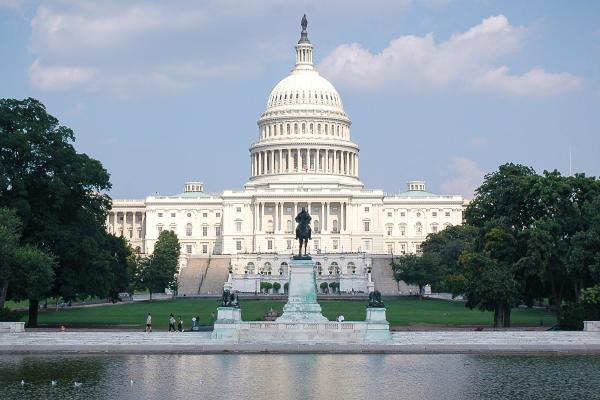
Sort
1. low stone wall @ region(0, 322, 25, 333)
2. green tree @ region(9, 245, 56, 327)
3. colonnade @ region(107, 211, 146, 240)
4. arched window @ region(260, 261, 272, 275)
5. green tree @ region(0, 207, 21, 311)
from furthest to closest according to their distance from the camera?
colonnade @ region(107, 211, 146, 240) → arched window @ region(260, 261, 272, 275) → green tree @ region(9, 245, 56, 327) → green tree @ region(0, 207, 21, 311) → low stone wall @ region(0, 322, 25, 333)

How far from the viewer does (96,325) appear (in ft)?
208

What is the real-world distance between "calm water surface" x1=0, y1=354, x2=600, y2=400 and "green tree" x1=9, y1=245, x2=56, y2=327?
10.9 m

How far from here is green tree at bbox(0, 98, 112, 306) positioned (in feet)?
202

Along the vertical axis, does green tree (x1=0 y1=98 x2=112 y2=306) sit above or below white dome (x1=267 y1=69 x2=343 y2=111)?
below

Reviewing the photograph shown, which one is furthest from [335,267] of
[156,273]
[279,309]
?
[279,309]

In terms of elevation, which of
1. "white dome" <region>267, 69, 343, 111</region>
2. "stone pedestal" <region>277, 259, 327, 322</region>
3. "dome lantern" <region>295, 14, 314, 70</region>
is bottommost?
"stone pedestal" <region>277, 259, 327, 322</region>

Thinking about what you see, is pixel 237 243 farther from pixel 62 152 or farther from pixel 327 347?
pixel 327 347

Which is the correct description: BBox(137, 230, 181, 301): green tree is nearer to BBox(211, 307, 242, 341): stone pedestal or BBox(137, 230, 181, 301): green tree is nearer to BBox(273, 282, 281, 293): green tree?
BBox(273, 282, 281, 293): green tree

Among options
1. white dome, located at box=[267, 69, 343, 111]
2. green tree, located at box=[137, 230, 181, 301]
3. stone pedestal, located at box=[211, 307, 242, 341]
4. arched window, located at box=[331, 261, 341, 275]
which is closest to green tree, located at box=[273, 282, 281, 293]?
green tree, located at box=[137, 230, 181, 301]

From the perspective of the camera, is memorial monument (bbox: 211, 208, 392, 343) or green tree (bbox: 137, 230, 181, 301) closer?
memorial monument (bbox: 211, 208, 392, 343)

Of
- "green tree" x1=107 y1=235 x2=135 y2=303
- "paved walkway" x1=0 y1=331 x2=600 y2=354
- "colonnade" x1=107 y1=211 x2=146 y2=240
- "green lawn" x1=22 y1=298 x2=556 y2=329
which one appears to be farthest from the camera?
"colonnade" x1=107 y1=211 x2=146 y2=240

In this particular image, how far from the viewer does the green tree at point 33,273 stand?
55.7 metres

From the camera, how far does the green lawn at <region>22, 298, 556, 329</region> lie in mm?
67375

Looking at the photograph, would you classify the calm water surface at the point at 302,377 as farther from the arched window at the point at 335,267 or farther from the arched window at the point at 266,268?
the arched window at the point at 266,268
